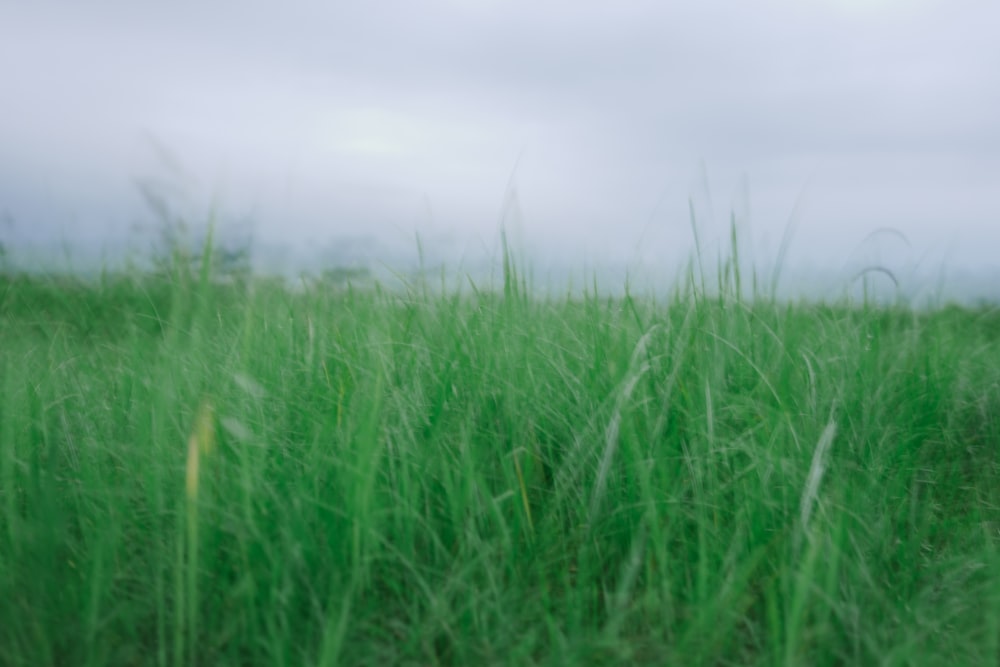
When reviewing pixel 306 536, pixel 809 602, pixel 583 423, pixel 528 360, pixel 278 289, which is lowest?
pixel 809 602

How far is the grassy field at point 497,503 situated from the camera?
1.34 meters

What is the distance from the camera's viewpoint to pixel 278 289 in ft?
10.1

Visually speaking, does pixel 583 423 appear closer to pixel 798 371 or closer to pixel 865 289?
pixel 798 371

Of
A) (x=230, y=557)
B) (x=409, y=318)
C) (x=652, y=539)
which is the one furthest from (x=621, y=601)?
(x=409, y=318)

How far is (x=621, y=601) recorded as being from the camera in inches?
52.1

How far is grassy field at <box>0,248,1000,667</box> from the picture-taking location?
52.7 inches

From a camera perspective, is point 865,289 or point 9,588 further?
point 865,289

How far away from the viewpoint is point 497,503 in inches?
60.9

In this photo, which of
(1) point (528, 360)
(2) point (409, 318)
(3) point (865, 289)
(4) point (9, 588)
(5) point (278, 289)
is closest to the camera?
(4) point (9, 588)

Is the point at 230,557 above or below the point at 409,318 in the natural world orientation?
below

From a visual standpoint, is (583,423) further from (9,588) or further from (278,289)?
(278,289)

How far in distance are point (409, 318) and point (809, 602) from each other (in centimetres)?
114

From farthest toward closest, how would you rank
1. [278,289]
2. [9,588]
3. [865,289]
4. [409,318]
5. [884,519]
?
[278,289]
[865,289]
[409,318]
[884,519]
[9,588]

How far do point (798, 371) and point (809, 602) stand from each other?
0.91 meters
